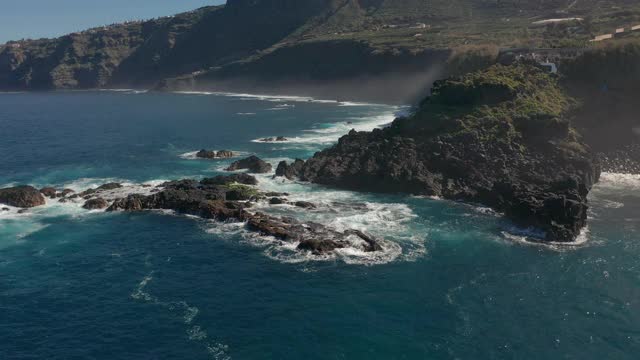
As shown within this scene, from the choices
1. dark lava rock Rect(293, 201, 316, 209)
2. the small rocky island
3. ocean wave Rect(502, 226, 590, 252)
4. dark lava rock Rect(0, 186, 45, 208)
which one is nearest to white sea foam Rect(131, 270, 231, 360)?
the small rocky island

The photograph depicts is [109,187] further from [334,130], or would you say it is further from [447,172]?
[334,130]

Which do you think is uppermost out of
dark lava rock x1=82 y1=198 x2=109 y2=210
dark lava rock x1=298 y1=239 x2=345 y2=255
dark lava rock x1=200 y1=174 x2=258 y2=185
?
dark lava rock x1=200 y1=174 x2=258 y2=185

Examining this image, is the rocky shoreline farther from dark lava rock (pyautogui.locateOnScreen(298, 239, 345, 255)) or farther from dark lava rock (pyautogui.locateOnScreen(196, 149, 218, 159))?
dark lava rock (pyautogui.locateOnScreen(196, 149, 218, 159))

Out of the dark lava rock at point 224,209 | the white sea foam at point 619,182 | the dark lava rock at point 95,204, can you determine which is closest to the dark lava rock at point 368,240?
the dark lava rock at point 224,209

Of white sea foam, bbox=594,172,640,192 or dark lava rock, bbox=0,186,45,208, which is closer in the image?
dark lava rock, bbox=0,186,45,208

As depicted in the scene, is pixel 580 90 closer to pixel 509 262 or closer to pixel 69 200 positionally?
pixel 509 262

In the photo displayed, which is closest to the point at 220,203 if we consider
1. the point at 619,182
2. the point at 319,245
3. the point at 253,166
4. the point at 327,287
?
the point at 319,245

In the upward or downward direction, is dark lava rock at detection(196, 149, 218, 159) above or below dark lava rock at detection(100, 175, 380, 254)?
above
